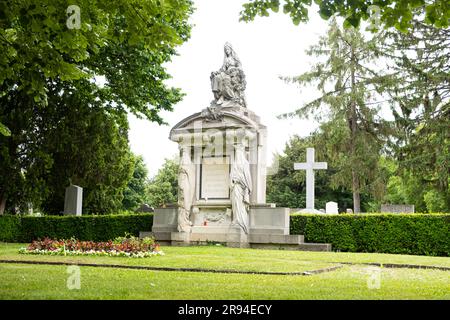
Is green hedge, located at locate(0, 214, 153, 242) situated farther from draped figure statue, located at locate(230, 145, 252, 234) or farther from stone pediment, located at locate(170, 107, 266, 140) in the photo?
draped figure statue, located at locate(230, 145, 252, 234)

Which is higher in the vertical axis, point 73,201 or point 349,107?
point 349,107

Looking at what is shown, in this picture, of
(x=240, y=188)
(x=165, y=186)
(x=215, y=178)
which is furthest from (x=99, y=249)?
(x=165, y=186)

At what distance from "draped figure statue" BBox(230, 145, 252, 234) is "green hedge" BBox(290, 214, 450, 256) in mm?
2032

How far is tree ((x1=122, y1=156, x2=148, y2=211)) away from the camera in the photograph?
192 feet

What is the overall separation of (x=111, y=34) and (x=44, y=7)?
165cm

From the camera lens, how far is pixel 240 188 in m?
19.1

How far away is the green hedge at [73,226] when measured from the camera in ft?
73.4

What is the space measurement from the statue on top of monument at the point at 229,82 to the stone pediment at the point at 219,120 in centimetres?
42

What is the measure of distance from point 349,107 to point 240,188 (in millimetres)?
17019

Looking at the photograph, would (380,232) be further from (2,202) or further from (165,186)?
(165,186)

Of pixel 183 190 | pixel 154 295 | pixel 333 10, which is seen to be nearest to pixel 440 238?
pixel 183 190

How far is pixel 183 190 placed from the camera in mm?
20172

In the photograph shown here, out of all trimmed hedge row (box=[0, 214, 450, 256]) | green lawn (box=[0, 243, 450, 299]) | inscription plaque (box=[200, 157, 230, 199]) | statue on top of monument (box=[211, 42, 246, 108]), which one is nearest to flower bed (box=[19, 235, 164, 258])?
green lawn (box=[0, 243, 450, 299])
